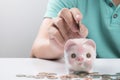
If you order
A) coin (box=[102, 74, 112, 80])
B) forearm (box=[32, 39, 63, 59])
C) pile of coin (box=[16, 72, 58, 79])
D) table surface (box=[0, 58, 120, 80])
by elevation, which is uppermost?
forearm (box=[32, 39, 63, 59])

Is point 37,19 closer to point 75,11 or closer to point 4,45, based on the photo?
point 4,45

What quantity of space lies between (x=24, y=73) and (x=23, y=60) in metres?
0.15

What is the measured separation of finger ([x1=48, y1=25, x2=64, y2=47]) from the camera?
64cm

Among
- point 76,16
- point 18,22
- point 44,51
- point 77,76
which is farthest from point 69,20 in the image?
point 18,22

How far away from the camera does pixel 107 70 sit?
68 centimetres

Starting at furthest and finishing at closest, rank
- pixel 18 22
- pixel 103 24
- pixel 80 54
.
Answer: pixel 18 22
pixel 103 24
pixel 80 54

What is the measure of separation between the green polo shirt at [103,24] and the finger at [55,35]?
1.02ft

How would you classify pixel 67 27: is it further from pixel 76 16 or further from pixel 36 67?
pixel 36 67

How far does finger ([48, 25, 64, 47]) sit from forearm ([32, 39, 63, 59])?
0.10 meters

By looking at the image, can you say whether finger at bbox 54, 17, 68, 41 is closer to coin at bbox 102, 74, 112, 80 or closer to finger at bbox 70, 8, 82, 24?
finger at bbox 70, 8, 82, 24

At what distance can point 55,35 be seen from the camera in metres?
0.64

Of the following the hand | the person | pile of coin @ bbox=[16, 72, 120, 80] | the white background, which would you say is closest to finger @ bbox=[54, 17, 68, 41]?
the hand

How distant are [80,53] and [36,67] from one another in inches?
6.3

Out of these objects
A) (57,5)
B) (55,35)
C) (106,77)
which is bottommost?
(106,77)
